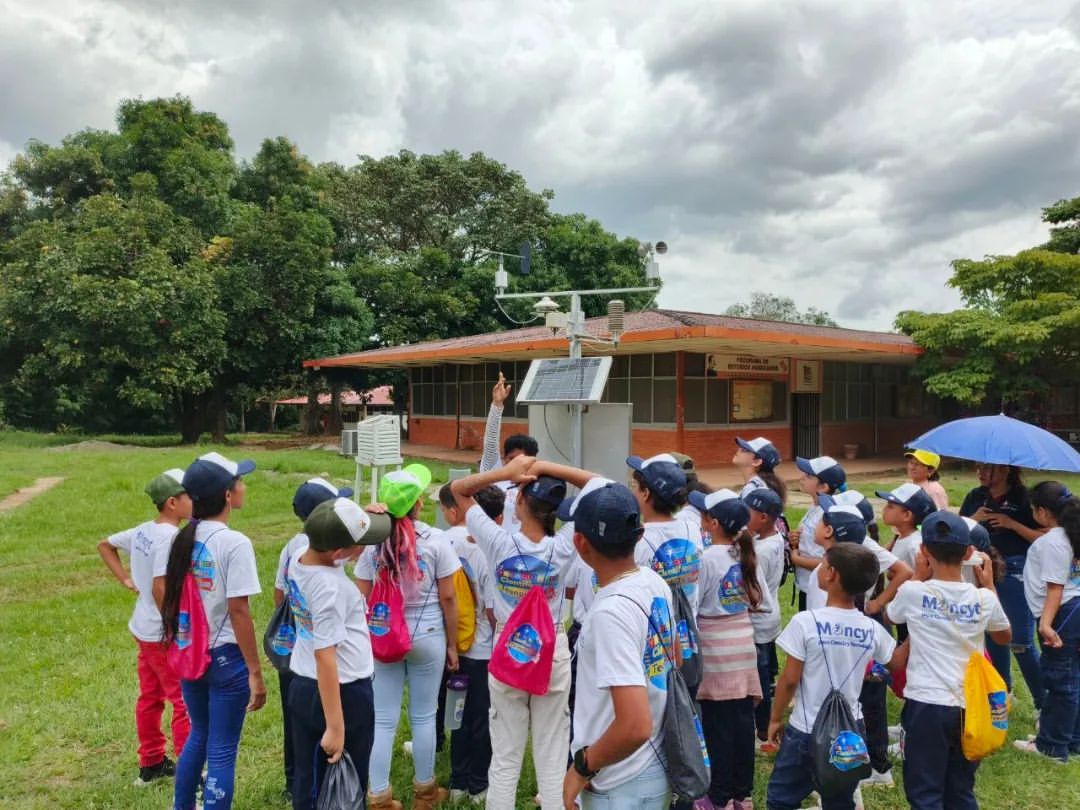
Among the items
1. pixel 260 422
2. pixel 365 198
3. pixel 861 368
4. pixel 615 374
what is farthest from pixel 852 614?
pixel 260 422

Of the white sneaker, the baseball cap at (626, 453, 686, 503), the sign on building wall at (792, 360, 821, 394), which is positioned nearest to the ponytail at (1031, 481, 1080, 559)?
the white sneaker

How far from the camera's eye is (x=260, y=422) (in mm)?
35000

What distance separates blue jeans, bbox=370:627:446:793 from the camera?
9.62 ft

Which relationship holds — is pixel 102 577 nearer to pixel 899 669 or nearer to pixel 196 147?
pixel 899 669

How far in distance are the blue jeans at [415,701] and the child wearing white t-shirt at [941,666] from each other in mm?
1855

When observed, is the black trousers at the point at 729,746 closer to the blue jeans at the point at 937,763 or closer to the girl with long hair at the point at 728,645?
the girl with long hair at the point at 728,645

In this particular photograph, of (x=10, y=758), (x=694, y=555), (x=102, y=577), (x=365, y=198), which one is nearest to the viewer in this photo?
(x=694, y=555)

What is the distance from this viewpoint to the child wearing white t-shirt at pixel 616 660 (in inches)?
69.4

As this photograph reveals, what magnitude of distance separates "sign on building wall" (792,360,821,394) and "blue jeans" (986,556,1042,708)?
13.0m

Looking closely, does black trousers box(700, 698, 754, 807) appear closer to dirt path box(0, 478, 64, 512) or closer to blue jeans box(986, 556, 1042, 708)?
blue jeans box(986, 556, 1042, 708)

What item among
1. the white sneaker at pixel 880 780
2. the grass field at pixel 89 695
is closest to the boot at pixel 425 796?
the grass field at pixel 89 695

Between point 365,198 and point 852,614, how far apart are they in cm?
2814

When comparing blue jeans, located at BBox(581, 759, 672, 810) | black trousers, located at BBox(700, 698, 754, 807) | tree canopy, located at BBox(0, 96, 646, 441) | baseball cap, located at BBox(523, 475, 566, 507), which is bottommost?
black trousers, located at BBox(700, 698, 754, 807)

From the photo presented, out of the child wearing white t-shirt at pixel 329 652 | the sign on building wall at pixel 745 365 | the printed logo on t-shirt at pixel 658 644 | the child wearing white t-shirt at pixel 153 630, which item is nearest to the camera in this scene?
the printed logo on t-shirt at pixel 658 644
